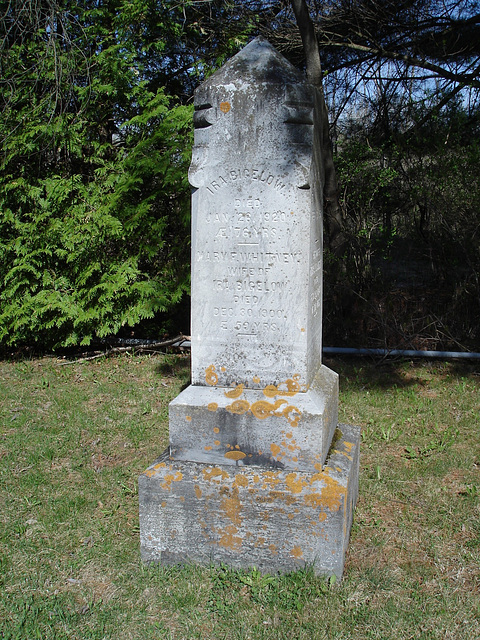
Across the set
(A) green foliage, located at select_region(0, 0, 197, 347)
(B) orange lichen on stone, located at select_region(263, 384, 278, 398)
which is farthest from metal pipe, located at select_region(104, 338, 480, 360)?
(B) orange lichen on stone, located at select_region(263, 384, 278, 398)

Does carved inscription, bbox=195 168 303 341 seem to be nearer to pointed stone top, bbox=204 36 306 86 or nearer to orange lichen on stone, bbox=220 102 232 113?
orange lichen on stone, bbox=220 102 232 113

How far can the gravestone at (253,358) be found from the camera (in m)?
2.68

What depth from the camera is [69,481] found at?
12.3 feet

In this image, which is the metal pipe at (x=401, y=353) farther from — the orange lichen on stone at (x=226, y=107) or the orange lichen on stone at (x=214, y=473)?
the orange lichen on stone at (x=226, y=107)

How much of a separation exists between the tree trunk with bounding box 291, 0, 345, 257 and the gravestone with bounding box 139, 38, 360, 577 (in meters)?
4.01

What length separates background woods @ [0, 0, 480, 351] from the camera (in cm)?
618

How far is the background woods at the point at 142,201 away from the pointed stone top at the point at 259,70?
3446 millimetres

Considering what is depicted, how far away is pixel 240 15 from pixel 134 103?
8.55 ft

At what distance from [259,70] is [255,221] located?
707 mm

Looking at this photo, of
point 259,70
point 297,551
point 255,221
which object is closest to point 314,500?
point 297,551

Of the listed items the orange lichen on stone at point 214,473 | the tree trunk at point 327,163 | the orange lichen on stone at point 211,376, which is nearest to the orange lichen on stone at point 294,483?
the orange lichen on stone at point 214,473

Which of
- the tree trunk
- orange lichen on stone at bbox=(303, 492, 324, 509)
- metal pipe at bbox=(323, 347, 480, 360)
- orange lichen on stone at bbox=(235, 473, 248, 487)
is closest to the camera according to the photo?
orange lichen on stone at bbox=(303, 492, 324, 509)

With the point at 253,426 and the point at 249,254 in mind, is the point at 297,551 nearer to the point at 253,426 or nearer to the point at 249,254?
the point at 253,426

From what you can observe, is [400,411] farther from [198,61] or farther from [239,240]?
[198,61]
